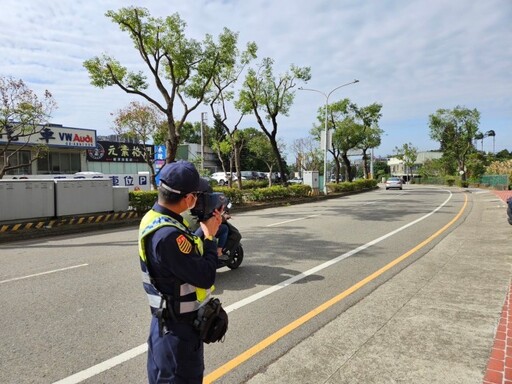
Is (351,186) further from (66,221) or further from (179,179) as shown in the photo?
(179,179)

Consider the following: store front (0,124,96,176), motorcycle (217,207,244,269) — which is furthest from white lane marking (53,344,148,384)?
store front (0,124,96,176)

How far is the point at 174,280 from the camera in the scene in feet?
6.86

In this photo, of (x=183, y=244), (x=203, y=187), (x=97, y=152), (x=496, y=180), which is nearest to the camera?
(x=183, y=244)

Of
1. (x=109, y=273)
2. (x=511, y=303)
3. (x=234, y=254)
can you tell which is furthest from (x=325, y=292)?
(x=109, y=273)

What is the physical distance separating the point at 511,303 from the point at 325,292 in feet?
7.62

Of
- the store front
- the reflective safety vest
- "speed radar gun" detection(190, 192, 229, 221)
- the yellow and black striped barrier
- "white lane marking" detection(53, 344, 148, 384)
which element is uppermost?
the store front

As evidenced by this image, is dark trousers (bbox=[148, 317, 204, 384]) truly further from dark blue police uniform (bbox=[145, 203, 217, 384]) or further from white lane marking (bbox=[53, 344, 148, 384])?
white lane marking (bbox=[53, 344, 148, 384])

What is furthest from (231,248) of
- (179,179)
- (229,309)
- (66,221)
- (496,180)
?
(496,180)

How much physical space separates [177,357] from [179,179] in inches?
37.3

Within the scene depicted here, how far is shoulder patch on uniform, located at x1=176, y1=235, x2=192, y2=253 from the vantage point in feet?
6.67

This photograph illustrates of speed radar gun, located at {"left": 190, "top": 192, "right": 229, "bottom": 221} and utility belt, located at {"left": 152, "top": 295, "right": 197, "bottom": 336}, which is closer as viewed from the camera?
utility belt, located at {"left": 152, "top": 295, "right": 197, "bottom": 336}

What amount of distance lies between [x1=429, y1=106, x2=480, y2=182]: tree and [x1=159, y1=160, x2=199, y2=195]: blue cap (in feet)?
193

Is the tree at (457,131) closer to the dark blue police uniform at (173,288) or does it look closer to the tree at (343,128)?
the tree at (343,128)

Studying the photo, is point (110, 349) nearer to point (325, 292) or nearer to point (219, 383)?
point (219, 383)
